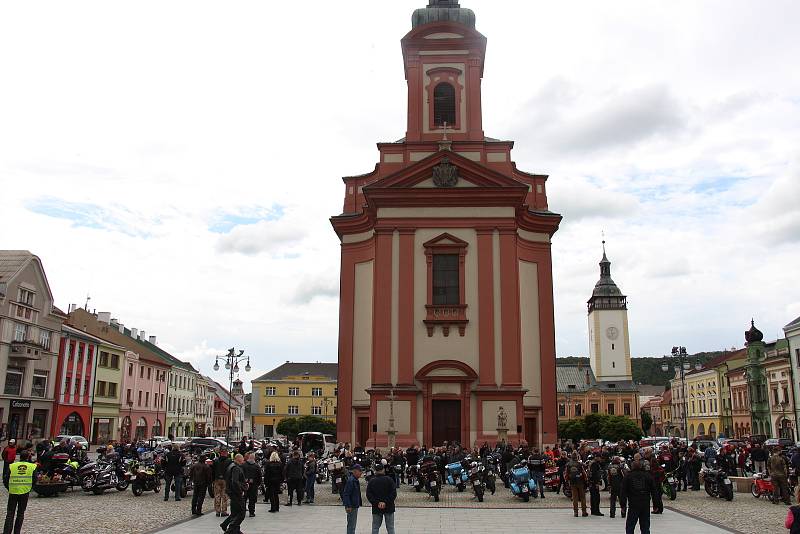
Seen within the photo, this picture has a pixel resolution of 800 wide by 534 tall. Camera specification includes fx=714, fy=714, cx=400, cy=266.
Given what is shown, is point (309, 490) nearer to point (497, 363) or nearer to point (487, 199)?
point (497, 363)

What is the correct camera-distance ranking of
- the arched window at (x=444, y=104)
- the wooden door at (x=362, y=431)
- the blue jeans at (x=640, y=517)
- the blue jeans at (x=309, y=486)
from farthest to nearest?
the arched window at (x=444, y=104) < the wooden door at (x=362, y=431) < the blue jeans at (x=309, y=486) < the blue jeans at (x=640, y=517)

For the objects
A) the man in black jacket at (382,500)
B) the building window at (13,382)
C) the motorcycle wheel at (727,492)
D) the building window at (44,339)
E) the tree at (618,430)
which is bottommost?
the motorcycle wheel at (727,492)

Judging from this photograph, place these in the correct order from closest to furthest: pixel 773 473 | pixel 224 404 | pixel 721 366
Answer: pixel 773 473
pixel 721 366
pixel 224 404

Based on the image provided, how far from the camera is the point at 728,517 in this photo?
1775cm

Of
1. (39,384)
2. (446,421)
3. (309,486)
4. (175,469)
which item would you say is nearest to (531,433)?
(446,421)

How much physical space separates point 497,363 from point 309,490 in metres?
14.4

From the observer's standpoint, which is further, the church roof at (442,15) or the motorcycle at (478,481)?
the church roof at (442,15)

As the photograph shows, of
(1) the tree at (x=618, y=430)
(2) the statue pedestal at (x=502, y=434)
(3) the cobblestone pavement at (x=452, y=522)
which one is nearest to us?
(3) the cobblestone pavement at (x=452, y=522)

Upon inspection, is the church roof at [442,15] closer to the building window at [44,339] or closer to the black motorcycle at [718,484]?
the black motorcycle at [718,484]

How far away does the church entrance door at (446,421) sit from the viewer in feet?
106

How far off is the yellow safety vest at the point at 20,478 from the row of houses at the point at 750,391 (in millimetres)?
44122

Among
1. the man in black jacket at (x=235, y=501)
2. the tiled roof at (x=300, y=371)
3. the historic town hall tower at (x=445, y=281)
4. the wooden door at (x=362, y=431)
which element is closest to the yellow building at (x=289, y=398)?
the tiled roof at (x=300, y=371)

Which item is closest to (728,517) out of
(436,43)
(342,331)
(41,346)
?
(342,331)

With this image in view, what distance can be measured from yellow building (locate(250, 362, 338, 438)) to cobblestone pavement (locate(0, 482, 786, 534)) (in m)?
79.6
